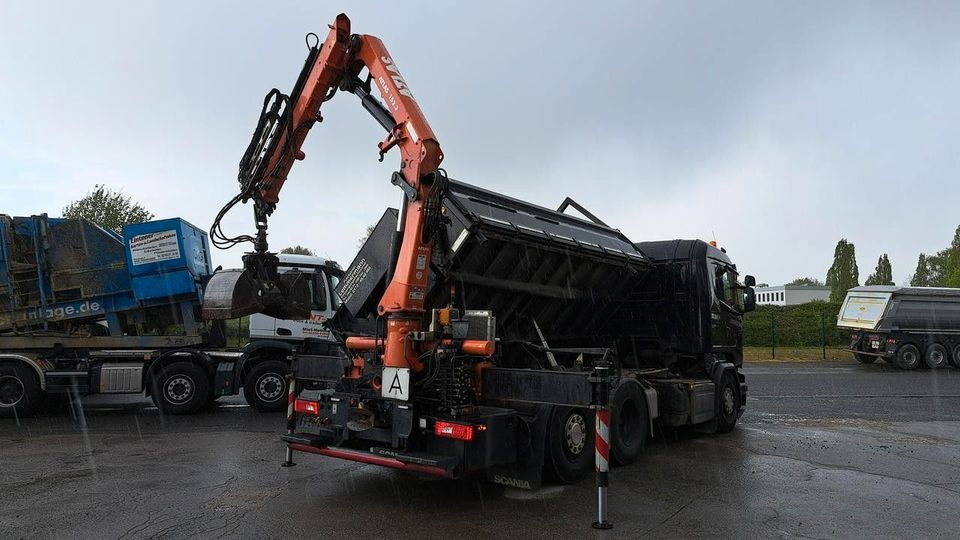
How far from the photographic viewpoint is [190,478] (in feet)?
22.9

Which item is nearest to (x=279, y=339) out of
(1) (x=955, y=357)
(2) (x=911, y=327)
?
(2) (x=911, y=327)

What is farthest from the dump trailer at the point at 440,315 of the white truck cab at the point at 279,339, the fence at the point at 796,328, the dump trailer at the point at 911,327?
the fence at the point at 796,328

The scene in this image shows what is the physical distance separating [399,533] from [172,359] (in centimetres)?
809

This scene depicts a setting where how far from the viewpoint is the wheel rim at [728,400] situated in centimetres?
1042

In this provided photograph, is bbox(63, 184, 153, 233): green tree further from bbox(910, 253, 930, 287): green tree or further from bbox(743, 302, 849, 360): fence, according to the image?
bbox(910, 253, 930, 287): green tree

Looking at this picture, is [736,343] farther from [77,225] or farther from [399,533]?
[77,225]

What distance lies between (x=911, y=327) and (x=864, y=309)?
5.67 ft

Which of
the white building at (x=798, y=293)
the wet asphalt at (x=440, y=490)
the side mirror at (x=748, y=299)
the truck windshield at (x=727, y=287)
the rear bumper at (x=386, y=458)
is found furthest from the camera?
the white building at (x=798, y=293)

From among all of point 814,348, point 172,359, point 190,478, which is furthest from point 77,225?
point 814,348

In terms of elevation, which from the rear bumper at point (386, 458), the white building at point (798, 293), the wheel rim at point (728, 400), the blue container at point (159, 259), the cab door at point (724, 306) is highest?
the white building at point (798, 293)

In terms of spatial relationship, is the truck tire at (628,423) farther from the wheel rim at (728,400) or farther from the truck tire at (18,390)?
the truck tire at (18,390)

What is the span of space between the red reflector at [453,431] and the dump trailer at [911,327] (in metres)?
25.1

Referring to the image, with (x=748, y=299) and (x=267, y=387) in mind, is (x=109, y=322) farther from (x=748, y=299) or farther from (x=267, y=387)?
(x=748, y=299)

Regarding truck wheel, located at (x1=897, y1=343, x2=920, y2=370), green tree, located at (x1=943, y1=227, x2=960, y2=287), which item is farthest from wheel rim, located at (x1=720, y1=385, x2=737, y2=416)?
green tree, located at (x1=943, y1=227, x2=960, y2=287)
